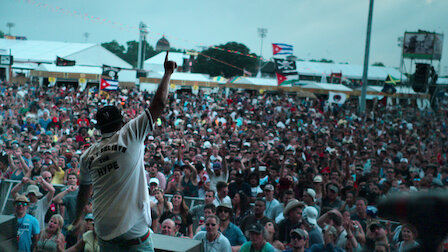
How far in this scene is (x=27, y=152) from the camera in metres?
10.6

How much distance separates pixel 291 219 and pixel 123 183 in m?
4.09

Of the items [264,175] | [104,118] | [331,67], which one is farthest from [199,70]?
[104,118]

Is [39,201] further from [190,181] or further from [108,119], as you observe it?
[108,119]

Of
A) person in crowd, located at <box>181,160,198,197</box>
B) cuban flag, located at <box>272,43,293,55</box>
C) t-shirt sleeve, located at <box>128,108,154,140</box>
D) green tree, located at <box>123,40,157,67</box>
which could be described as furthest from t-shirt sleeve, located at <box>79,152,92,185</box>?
green tree, located at <box>123,40,157,67</box>

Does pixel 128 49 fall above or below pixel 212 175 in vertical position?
above

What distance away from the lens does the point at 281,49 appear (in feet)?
72.6

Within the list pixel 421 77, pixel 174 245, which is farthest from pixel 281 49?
pixel 174 245

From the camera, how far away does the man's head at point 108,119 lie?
9.25ft

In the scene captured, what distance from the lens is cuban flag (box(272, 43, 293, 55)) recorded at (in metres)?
21.9

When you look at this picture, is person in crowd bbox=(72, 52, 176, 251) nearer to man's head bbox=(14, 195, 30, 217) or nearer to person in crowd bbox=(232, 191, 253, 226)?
man's head bbox=(14, 195, 30, 217)

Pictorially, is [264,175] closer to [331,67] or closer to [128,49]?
[331,67]

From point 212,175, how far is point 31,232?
3828 millimetres

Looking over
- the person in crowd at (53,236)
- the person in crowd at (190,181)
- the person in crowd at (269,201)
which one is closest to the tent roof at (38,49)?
the person in crowd at (190,181)

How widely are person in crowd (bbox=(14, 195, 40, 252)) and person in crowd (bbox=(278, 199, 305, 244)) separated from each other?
3413 millimetres
